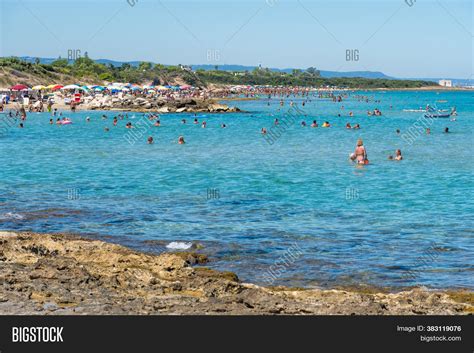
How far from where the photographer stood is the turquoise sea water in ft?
58.7

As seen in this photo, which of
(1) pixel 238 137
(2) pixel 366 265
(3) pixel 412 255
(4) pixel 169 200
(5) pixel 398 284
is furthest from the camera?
(1) pixel 238 137

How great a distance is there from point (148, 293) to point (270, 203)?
48.2ft

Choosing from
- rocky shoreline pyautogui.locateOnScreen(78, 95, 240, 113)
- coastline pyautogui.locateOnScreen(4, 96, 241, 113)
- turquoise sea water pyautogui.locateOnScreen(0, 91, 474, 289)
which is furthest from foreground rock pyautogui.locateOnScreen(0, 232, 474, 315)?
rocky shoreline pyautogui.locateOnScreen(78, 95, 240, 113)

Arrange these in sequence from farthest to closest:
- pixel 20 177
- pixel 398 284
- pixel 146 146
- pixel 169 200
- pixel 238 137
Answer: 1. pixel 238 137
2. pixel 146 146
3. pixel 20 177
4. pixel 169 200
5. pixel 398 284

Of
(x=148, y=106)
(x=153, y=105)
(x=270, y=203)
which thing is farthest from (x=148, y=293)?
(x=153, y=105)

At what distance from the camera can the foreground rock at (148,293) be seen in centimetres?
1152

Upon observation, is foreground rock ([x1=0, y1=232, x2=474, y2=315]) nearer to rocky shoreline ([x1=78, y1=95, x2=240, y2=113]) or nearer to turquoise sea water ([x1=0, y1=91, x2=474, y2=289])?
turquoise sea water ([x1=0, y1=91, x2=474, y2=289])

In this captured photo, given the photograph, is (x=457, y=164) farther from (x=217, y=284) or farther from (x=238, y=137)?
(x=217, y=284)

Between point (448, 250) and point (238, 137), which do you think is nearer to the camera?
point (448, 250)

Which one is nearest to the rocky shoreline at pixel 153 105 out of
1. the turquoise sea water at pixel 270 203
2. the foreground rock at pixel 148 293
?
the turquoise sea water at pixel 270 203

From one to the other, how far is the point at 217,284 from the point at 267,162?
29.2m

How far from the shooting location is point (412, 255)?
18641 mm

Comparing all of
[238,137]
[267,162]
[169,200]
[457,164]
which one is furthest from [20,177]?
[238,137]

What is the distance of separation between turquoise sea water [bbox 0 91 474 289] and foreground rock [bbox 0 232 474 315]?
2.35m
